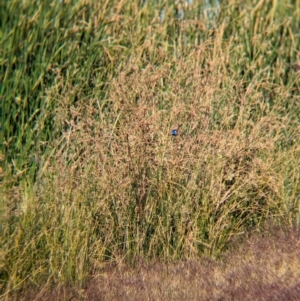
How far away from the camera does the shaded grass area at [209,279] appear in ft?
13.3

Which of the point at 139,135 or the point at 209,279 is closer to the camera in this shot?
the point at 209,279

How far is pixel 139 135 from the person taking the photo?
4867mm

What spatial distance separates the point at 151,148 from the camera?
192 inches

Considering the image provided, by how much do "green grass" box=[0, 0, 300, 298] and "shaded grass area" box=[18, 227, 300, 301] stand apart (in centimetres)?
15

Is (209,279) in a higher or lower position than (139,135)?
lower

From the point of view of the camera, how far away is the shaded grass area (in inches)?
159

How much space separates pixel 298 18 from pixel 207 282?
3154 millimetres

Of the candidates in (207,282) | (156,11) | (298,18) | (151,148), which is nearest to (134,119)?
(151,148)

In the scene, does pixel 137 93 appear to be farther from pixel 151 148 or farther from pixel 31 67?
pixel 31 67

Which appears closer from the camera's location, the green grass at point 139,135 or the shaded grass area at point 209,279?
the shaded grass area at point 209,279

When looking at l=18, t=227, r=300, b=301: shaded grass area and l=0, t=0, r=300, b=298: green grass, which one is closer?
l=18, t=227, r=300, b=301: shaded grass area

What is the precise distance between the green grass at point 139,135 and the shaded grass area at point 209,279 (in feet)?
0.48

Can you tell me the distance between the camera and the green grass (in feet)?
15.5

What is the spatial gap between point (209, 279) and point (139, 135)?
3.61 feet
